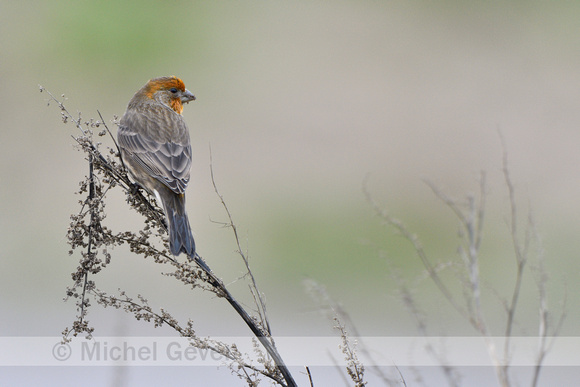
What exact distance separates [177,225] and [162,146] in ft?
4.11

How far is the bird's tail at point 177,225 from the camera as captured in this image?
2.88 m

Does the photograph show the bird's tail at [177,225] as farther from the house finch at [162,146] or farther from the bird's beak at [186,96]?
the bird's beak at [186,96]

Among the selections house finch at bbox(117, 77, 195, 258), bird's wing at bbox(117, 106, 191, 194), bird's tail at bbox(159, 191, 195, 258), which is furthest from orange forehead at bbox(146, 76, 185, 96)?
bird's tail at bbox(159, 191, 195, 258)

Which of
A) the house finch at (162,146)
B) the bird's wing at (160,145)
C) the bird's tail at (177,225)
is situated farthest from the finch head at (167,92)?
the bird's tail at (177,225)

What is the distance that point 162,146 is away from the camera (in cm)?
427

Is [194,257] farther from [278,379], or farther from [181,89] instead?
[181,89]

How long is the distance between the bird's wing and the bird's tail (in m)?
0.07

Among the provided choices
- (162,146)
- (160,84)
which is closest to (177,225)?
(162,146)

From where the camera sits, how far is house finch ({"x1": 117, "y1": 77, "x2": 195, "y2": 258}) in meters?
3.63

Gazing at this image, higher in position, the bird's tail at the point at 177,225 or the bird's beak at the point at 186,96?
the bird's beak at the point at 186,96

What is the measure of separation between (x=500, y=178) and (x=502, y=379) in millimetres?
7702

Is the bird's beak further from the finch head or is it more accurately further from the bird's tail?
the bird's tail

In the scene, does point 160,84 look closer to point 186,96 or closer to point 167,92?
point 167,92

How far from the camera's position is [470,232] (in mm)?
1832
